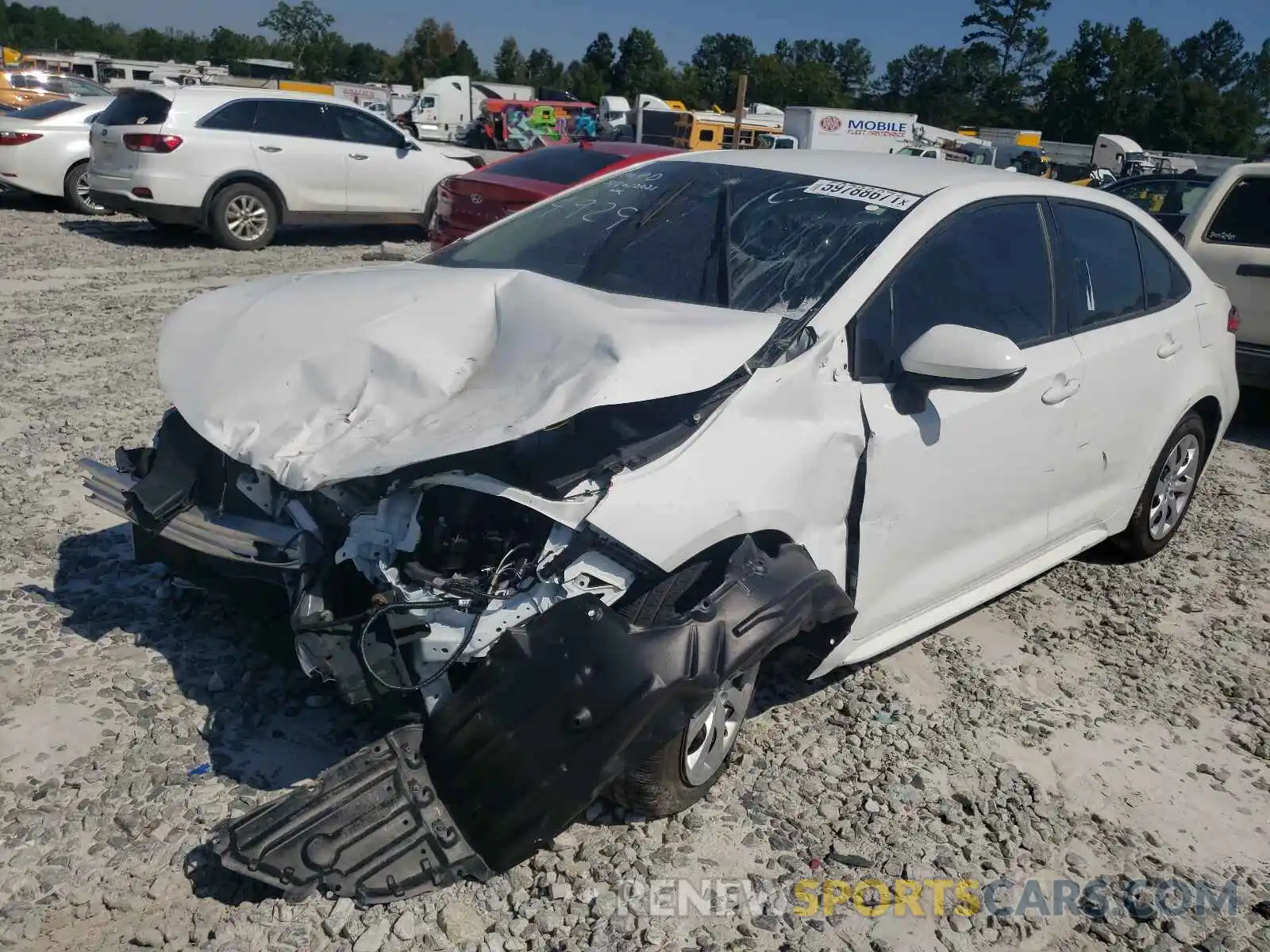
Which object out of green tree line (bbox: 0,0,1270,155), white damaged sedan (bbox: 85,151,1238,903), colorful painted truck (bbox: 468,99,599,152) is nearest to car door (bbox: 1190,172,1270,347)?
white damaged sedan (bbox: 85,151,1238,903)

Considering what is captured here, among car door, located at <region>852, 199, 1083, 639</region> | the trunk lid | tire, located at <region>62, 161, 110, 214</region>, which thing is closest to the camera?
car door, located at <region>852, 199, 1083, 639</region>

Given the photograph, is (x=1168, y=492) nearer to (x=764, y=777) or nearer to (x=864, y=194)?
(x=864, y=194)

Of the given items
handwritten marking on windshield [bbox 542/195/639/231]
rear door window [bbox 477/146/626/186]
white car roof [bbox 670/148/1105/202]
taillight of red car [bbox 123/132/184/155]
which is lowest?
taillight of red car [bbox 123/132/184/155]

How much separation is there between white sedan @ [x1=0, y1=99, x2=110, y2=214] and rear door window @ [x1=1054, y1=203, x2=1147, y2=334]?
12422 mm

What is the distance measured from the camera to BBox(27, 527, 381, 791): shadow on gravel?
10.4ft

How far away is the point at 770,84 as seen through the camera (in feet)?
280

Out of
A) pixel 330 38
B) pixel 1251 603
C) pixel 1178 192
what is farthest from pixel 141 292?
pixel 330 38

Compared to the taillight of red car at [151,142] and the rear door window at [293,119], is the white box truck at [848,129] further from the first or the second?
the taillight of red car at [151,142]

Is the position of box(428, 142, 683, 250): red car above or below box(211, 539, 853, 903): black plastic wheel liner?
above

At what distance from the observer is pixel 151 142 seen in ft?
36.1

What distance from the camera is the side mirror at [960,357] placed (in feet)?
10.1

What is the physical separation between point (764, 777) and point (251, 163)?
414 inches

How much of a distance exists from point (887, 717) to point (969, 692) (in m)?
0.43

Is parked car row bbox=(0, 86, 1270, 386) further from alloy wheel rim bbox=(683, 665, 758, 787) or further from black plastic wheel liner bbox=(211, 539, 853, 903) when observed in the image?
black plastic wheel liner bbox=(211, 539, 853, 903)
